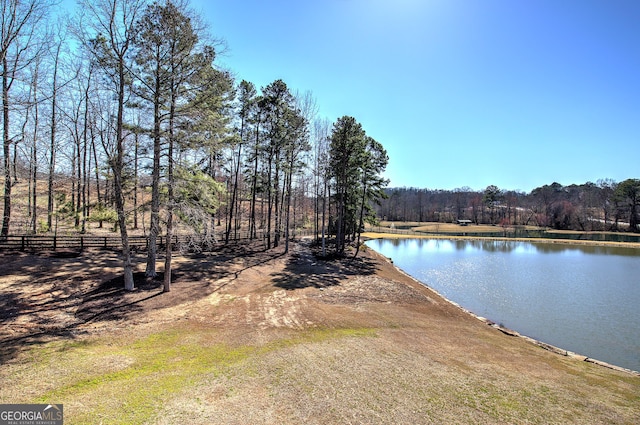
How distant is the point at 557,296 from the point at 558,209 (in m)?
86.6

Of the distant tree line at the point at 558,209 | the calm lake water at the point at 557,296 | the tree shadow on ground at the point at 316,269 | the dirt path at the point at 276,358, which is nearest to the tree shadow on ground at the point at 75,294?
the dirt path at the point at 276,358

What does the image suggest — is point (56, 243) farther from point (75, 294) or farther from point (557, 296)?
point (557, 296)

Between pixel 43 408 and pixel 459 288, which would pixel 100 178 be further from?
pixel 459 288

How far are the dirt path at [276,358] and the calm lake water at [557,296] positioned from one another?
3.00 metres

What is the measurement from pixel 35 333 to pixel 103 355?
249cm

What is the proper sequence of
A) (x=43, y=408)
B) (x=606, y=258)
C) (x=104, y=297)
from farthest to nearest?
(x=606, y=258)
(x=104, y=297)
(x=43, y=408)

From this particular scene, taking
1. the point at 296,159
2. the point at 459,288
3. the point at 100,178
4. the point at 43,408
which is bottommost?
the point at 459,288

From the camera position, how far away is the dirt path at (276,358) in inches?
210

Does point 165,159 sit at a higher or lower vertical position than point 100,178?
higher

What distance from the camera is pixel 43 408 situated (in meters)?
4.70

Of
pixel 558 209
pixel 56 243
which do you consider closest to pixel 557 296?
pixel 56 243

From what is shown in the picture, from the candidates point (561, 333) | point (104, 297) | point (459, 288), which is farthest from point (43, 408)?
point (459, 288)

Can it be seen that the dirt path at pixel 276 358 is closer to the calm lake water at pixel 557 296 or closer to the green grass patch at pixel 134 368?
the green grass patch at pixel 134 368

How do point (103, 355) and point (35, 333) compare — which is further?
point (35, 333)
